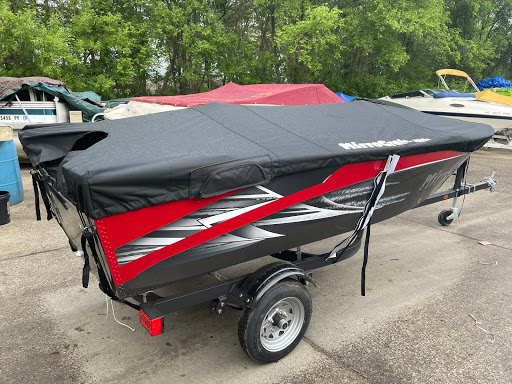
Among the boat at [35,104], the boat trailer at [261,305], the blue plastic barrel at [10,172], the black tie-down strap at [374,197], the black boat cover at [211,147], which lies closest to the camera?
the black boat cover at [211,147]

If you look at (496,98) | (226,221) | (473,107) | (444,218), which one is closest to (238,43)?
(473,107)

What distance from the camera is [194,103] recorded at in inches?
334

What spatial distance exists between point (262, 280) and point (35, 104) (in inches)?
354

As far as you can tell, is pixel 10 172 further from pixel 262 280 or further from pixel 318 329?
pixel 318 329

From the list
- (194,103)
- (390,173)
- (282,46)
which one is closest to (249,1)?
(282,46)

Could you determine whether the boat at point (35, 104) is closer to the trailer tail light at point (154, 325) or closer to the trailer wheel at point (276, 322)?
the trailer tail light at point (154, 325)

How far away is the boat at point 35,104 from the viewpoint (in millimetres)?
9423

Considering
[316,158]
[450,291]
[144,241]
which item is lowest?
[450,291]

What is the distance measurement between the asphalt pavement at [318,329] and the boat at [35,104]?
5340 millimetres

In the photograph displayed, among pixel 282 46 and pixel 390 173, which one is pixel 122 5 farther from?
pixel 390 173

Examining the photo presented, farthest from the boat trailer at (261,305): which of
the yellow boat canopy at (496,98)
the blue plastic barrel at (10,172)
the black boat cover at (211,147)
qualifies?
the yellow boat canopy at (496,98)

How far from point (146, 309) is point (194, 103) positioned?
6307mm

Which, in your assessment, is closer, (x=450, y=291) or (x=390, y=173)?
(x=390, y=173)

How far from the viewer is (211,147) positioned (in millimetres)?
2789
